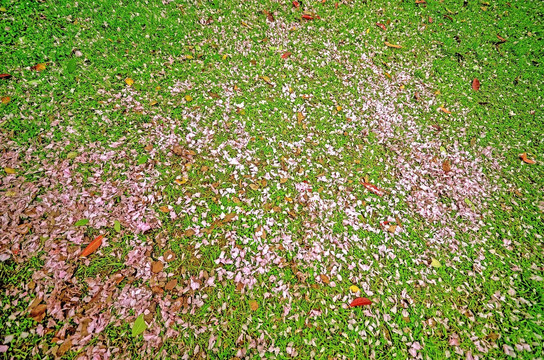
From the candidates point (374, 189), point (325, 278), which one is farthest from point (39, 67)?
point (374, 189)

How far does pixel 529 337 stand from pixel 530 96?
6.20 m

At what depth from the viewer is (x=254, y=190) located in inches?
182

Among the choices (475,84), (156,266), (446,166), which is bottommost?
(156,266)

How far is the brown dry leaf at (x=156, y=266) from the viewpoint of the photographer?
3715mm

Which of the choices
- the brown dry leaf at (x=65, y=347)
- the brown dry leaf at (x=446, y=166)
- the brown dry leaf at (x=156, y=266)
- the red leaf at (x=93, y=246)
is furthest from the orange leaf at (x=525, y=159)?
the brown dry leaf at (x=65, y=347)

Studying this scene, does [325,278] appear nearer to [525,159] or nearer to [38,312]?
[38,312]

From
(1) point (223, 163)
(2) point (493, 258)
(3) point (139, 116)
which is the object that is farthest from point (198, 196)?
(2) point (493, 258)

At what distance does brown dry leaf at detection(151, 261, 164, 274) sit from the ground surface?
3cm

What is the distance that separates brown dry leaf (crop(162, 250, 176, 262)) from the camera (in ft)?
12.6

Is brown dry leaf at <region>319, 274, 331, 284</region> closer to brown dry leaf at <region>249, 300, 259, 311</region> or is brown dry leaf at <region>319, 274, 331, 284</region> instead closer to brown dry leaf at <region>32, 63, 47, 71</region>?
brown dry leaf at <region>249, 300, 259, 311</region>

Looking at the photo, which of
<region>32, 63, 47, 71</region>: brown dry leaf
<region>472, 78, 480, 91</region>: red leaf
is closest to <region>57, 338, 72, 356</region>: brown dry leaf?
<region>32, 63, 47, 71</region>: brown dry leaf

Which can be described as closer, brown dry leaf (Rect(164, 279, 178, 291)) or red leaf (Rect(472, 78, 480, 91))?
brown dry leaf (Rect(164, 279, 178, 291))

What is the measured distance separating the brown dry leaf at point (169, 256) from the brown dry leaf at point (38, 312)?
4.75ft

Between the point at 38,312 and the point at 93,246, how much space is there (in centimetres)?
91
